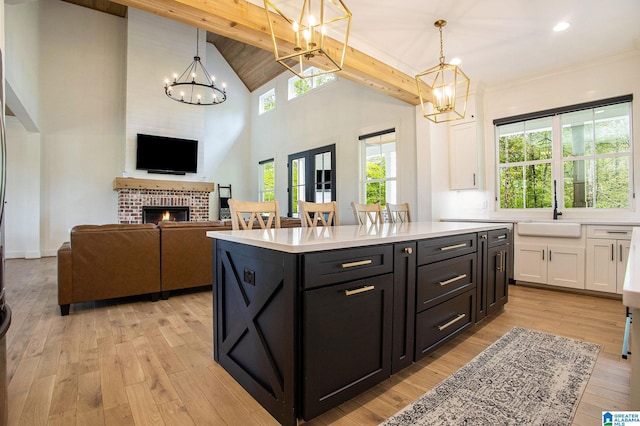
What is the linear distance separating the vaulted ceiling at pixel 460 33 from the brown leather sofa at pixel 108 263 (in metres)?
2.09

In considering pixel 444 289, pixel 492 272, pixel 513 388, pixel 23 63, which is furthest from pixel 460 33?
pixel 23 63

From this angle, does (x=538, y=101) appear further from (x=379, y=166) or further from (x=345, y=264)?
(x=345, y=264)

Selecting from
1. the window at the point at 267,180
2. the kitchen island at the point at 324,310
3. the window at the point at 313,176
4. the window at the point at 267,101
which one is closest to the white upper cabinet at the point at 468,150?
the window at the point at 313,176

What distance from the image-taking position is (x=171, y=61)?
706 cm

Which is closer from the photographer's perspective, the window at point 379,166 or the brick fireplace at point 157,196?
the window at point 379,166

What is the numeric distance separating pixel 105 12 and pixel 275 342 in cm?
862

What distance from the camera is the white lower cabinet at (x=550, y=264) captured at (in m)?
3.75

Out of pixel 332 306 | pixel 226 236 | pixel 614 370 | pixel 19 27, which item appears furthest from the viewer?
pixel 19 27

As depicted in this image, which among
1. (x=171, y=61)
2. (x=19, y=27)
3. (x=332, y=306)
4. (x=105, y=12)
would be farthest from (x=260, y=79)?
(x=332, y=306)

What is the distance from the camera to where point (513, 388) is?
5.80ft

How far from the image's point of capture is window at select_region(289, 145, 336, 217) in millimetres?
6352

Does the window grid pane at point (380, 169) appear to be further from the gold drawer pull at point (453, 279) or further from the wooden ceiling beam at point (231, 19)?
the gold drawer pull at point (453, 279)

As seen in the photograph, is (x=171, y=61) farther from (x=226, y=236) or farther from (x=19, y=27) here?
(x=226, y=236)

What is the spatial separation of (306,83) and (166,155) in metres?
3.56
